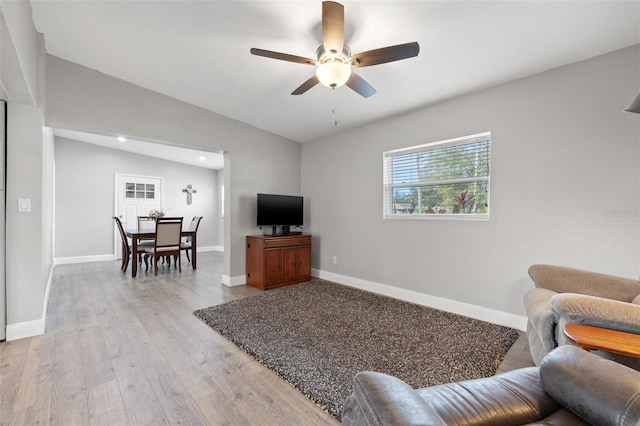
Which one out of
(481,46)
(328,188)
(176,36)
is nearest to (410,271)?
(328,188)

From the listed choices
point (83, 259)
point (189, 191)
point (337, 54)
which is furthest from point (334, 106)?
point (83, 259)

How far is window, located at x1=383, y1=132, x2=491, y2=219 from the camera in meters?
2.97

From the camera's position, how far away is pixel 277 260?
4117 mm

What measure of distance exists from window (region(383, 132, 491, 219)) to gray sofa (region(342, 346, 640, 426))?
216 cm

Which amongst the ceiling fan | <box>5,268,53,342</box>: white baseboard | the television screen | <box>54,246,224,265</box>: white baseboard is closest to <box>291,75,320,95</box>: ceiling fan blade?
the ceiling fan

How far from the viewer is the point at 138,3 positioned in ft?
7.17

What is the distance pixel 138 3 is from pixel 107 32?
0.64 metres

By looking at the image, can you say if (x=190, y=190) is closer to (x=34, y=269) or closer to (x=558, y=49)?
(x=34, y=269)

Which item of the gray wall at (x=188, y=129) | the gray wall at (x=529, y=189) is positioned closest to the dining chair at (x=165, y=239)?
the gray wall at (x=188, y=129)

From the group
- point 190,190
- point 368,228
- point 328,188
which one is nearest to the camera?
point 368,228

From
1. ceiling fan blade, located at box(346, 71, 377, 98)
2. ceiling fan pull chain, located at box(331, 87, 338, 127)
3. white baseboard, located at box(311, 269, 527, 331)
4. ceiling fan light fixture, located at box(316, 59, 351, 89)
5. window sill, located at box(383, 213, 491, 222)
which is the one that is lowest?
white baseboard, located at box(311, 269, 527, 331)

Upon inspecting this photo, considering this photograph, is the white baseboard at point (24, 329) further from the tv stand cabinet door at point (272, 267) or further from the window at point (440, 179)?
the window at point (440, 179)

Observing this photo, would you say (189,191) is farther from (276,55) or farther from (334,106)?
(276,55)

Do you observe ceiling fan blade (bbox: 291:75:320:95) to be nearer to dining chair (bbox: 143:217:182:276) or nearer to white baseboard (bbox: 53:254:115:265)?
dining chair (bbox: 143:217:182:276)
